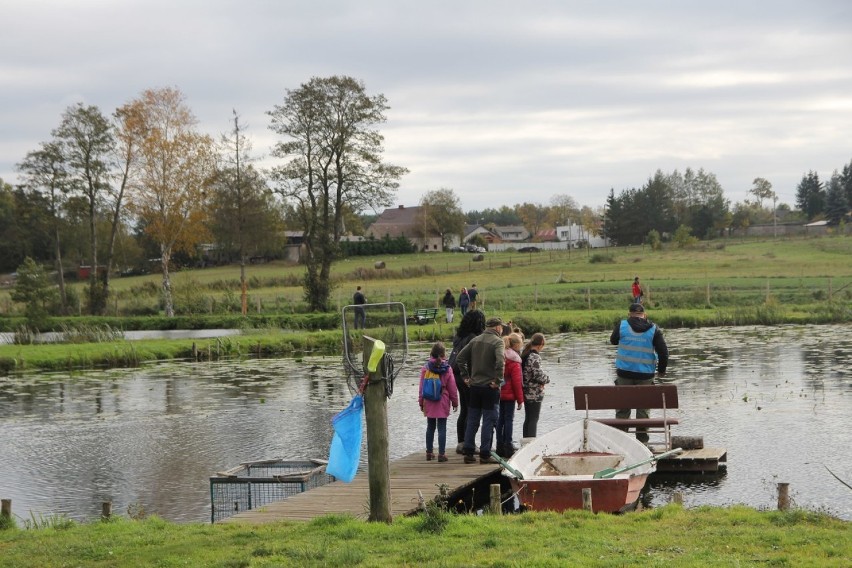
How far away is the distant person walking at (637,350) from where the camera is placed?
16094 millimetres

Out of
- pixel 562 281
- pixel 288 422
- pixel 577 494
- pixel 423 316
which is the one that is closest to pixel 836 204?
pixel 562 281

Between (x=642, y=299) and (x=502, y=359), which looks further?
(x=642, y=299)

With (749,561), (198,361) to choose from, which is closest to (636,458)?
(749,561)

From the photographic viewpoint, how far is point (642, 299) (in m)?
50.3

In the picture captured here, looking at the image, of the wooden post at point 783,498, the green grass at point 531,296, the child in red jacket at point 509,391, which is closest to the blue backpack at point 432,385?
the child in red jacket at point 509,391

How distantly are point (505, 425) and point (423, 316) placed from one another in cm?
3141

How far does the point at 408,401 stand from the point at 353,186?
109 ft

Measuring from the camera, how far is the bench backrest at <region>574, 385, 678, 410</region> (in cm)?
1501

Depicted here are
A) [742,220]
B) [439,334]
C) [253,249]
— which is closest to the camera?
[439,334]

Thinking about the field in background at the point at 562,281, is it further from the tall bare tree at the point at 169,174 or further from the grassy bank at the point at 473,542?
the grassy bank at the point at 473,542

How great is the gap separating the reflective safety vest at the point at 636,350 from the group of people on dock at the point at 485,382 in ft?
Result: 6.16

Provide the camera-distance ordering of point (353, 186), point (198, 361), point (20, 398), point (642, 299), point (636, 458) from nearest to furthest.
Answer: point (636, 458)
point (20, 398)
point (198, 361)
point (642, 299)
point (353, 186)

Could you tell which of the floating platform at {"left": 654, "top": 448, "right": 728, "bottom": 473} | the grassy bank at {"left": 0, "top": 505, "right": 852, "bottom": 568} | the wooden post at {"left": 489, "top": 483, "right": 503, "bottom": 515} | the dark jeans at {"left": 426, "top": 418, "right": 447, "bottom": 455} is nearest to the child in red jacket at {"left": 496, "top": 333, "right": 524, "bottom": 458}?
the dark jeans at {"left": 426, "top": 418, "right": 447, "bottom": 455}

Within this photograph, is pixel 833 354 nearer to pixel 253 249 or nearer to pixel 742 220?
pixel 253 249
